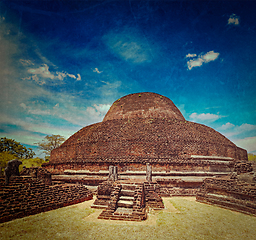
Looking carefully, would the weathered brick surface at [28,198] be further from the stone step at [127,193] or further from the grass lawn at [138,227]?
the stone step at [127,193]

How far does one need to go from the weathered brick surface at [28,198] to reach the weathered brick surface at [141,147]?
4.87 meters

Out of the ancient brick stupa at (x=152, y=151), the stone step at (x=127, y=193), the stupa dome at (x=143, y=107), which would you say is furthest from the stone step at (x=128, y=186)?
the stupa dome at (x=143, y=107)

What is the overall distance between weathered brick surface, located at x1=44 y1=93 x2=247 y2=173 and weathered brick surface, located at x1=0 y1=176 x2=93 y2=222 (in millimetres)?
4866

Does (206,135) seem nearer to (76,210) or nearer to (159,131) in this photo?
(159,131)

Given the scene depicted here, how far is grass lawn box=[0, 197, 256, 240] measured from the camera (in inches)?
171

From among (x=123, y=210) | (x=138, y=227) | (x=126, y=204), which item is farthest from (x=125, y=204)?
(x=138, y=227)

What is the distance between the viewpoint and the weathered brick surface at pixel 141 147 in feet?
39.4

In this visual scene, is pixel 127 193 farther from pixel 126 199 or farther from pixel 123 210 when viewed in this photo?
pixel 123 210

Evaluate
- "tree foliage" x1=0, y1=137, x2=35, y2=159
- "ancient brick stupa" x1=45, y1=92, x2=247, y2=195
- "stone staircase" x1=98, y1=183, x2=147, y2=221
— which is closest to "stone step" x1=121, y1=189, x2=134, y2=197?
"stone staircase" x1=98, y1=183, x2=147, y2=221

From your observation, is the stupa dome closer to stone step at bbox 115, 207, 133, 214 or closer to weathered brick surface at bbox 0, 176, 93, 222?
weathered brick surface at bbox 0, 176, 93, 222

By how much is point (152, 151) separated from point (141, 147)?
0.95 m

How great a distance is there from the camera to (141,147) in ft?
43.9

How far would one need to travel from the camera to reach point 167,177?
11211 millimetres

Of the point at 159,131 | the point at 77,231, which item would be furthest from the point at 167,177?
the point at 77,231
